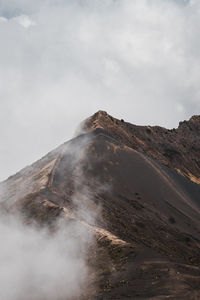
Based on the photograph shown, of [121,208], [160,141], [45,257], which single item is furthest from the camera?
[160,141]

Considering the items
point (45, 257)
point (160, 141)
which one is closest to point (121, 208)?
point (45, 257)

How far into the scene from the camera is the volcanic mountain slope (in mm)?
23484

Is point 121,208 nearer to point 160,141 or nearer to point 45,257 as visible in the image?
point 45,257

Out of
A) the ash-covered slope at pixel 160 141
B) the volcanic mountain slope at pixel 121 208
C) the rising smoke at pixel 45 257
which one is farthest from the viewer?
the ash-covered slope at pixel 160 141

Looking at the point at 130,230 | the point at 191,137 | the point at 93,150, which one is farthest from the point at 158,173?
the point at 191,137

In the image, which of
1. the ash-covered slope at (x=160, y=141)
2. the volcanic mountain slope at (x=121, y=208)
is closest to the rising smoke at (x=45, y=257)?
the volcanic mountain slope at (x=121, y=208)

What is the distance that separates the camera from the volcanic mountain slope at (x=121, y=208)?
2348cm

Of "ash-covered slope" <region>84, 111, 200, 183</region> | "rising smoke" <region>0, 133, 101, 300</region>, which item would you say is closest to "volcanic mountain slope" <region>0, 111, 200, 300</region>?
"ash-covered slope" <region>84, 111, 200, 183</region>

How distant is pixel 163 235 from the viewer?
138 ft

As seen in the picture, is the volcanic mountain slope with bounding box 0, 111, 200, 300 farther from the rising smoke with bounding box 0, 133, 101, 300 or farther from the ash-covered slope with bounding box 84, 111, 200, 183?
the rising smoke with bounding box 0, 133, 101, 300

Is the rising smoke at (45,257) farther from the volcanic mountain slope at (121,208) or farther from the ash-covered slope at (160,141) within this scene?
the ash-covered slope at (160,141)

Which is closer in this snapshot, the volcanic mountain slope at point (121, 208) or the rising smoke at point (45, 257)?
the volcanic mountain slope at point (121, 208)

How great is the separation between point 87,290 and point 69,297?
1395 mm

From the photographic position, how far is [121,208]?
148 ft
